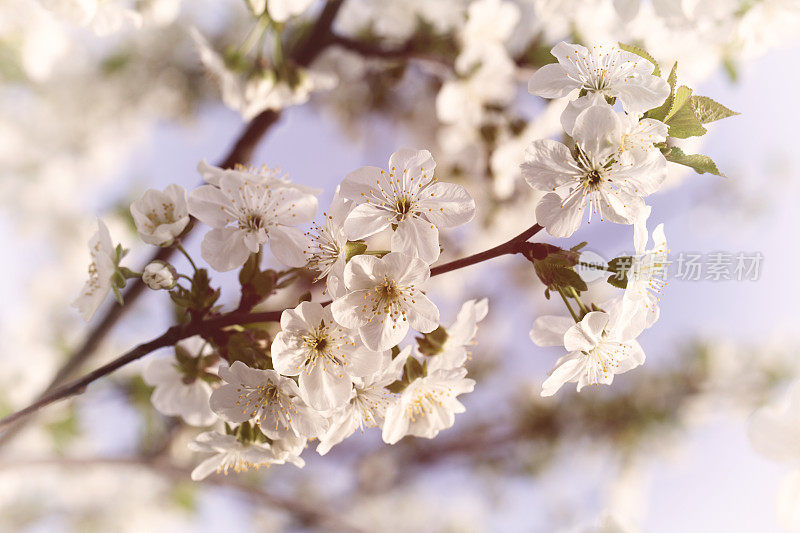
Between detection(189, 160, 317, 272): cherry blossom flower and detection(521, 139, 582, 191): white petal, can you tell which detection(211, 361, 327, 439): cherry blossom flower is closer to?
detection(189, 160, 317, 272): cherry blossom flower

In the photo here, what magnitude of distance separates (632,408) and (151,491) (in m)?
2.29

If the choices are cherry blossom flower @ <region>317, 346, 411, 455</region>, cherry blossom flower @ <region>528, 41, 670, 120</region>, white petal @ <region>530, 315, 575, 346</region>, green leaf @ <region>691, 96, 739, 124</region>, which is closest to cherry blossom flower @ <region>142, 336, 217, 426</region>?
cherry blossom flower @ <region>317, 346, 411, 455</region>

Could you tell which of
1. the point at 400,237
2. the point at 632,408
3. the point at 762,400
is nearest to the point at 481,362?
the point at 632,408

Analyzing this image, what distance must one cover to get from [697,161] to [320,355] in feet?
1.30

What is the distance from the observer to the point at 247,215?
1.79ft

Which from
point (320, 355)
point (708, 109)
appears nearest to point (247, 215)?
point (320, 355)

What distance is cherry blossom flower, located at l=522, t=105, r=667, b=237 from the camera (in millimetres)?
476

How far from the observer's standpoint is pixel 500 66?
3.44 ft

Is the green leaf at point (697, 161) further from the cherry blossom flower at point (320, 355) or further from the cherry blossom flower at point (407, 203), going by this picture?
the cherry blossom flower at point (320, 355)

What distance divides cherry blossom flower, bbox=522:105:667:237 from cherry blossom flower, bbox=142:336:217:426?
1.34ft

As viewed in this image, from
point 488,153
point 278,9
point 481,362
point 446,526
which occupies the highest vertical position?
point 278,9

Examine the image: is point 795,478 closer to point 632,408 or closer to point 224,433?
point 224,433

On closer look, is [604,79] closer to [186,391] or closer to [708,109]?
[708,109]

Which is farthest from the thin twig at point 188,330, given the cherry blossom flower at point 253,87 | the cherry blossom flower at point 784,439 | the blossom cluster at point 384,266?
the cherry blossom flower at point 253,87
